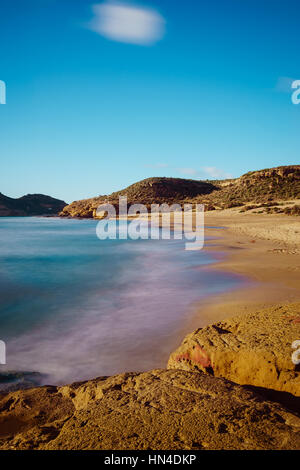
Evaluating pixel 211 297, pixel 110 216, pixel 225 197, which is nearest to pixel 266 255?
pixel 211 297

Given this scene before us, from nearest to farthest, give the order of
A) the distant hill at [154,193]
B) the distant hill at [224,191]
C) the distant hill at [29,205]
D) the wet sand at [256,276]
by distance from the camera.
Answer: the wet sand at [256,276], the distant hill at [224,191], the distant hill at [154,193], the distant hill at [29,205]

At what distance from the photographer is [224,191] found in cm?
5603

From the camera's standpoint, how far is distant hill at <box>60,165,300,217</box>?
4136 cm

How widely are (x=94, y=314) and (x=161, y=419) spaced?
4.40 meters

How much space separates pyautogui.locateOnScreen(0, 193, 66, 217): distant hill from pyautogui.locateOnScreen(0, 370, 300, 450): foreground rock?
112 meters

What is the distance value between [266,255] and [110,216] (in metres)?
46.5

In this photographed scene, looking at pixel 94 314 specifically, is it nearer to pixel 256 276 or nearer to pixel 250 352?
pixel 250 352

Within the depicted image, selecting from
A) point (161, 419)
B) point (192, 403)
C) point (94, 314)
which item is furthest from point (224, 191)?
point (161, 419)

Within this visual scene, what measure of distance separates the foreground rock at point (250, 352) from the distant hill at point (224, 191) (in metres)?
34.5

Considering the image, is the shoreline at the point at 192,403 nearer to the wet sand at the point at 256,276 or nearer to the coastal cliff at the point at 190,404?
the coastal cliff at the point at 190,404

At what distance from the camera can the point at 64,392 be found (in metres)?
3.04

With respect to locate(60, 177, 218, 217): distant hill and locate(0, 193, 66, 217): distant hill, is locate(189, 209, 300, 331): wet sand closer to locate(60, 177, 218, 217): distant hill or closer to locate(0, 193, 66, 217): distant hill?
locate(60, 177, 218, 217): distant hill

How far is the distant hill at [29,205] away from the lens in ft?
342

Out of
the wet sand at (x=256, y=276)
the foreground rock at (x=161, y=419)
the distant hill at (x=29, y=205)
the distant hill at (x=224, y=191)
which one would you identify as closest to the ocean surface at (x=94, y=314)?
the wet sand at (x=256, y=276)
